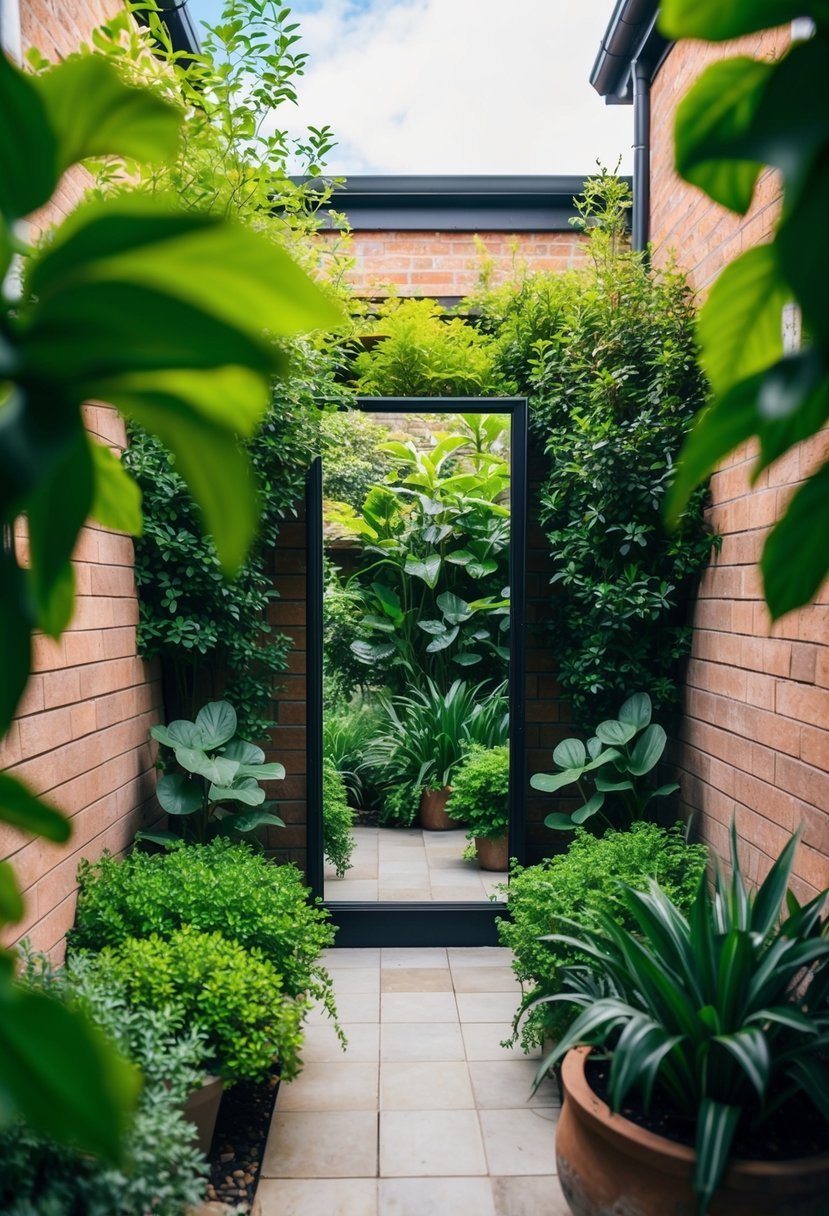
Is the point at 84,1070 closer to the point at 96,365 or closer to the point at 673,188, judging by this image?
the point at 96,365

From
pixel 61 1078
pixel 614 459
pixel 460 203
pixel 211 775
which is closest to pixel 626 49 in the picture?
pixel 460 203

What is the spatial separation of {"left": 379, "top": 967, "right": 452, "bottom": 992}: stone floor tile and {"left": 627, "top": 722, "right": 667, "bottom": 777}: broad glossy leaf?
1.03 m

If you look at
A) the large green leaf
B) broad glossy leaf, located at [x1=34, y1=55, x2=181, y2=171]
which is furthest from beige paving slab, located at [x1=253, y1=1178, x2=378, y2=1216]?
broad glossy leaf, located at [x1=34, y1=55, x2=181, y2=171]

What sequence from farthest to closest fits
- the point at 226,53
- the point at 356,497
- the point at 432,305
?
the point at 356,497
the point at 432,305
the point at 226,53

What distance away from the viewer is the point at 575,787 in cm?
391

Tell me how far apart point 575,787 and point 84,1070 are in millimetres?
3672

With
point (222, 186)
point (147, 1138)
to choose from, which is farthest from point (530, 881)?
point (222, 186)

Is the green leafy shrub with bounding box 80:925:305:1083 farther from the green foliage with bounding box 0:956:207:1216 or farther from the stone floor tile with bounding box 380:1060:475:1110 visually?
the stone floor tile with bounding box 380:1060:475:1110

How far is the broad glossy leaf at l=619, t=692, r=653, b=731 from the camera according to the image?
337cm

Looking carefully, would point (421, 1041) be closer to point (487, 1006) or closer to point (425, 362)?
point (487, 1006)

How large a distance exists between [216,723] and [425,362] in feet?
5.54

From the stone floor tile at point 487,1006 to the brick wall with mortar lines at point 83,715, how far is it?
4.18 ft

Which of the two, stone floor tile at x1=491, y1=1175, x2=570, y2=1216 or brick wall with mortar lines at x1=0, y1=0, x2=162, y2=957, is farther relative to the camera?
brick wall with mortar lines at x1=0, y1=0, x2=162, y2=957

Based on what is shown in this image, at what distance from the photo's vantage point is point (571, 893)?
2691mm
